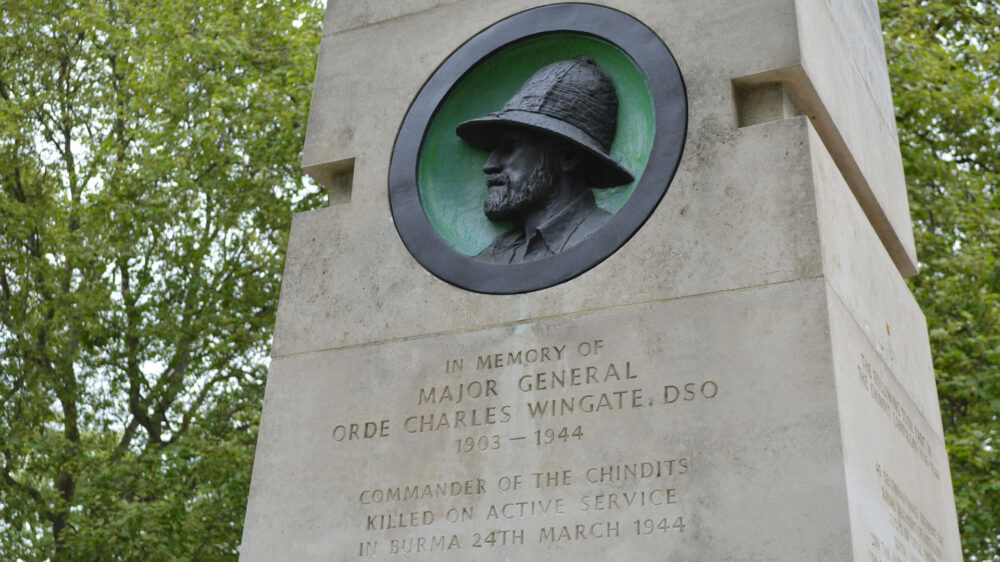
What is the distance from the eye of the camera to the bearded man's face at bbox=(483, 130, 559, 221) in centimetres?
649

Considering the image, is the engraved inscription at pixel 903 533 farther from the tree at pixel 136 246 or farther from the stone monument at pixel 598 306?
the tree at pixel 136 246

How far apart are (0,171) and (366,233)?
1144 cm

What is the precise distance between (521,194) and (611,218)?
60 centimetres

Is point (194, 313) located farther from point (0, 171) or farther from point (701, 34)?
point (701, 34)

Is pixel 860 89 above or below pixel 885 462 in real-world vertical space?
above

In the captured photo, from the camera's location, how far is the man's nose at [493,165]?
21.8ft

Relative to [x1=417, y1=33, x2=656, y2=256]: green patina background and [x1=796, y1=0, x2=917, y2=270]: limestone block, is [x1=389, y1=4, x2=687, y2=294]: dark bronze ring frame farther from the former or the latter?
[x1=796, y1=0, x2=917, y2=270]: limestone block

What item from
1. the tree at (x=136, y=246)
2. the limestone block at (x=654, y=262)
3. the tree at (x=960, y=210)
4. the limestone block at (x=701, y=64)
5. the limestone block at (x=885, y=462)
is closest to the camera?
the limestone block at (x=885, y=462)

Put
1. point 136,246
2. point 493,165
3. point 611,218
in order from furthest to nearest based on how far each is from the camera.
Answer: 1. point 136,246
2. point 493,165
3. point 611,218

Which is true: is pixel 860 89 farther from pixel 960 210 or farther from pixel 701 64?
pixel 960 210

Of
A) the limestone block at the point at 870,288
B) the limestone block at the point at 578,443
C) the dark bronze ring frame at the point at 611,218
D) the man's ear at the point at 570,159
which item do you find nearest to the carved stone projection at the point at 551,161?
the man's ear at the point at 570,159

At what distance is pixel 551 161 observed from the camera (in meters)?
6.56

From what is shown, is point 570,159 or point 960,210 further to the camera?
point 960,210

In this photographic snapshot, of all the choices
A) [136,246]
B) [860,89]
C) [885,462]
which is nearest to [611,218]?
[885,462]
